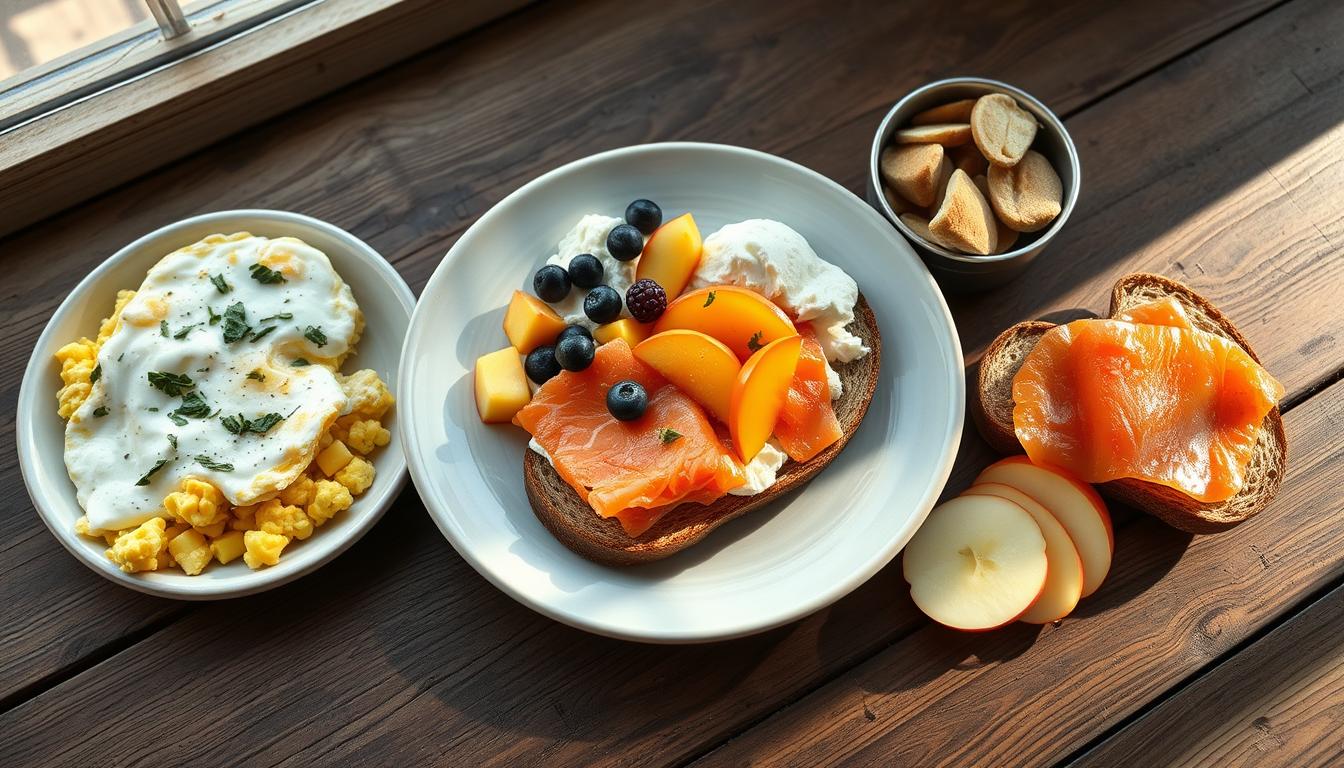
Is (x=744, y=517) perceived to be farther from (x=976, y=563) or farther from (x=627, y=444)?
(x=976, y=563)

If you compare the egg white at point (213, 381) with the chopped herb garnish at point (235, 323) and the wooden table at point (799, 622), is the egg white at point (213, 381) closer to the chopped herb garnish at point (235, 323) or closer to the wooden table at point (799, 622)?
the chopped herb garnish at point (235, 323)

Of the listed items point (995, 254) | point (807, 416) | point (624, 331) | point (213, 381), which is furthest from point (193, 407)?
point (995, 254)

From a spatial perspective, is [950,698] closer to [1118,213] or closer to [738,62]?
[1118,213]

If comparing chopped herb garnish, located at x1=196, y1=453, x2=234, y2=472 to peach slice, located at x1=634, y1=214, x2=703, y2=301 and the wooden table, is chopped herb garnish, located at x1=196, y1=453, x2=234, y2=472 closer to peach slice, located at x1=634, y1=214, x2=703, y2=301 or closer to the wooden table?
the wooden table

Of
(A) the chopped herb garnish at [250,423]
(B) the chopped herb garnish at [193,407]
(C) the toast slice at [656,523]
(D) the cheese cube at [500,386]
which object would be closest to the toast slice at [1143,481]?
(C) the toast slice at [656,523]

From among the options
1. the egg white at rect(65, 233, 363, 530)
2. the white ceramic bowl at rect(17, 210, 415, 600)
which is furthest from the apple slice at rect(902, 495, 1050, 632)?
the egg white at rect(65, 233, 363, 530)

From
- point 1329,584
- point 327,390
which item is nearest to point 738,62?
point 327,390

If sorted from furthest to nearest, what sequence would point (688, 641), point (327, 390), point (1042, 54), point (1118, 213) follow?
point (1042, 54) < point (1118, 213) < point (327, 390) < point (688, 641)
